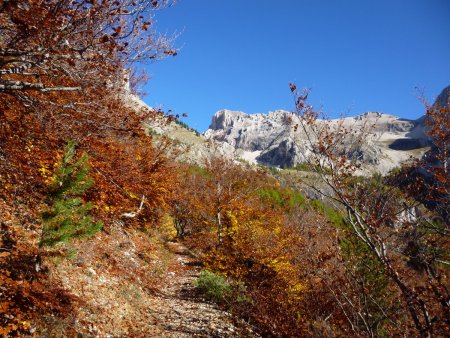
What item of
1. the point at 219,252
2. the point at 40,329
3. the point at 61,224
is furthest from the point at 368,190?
the point at 219,252

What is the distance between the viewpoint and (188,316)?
36.5 ft

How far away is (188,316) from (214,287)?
8.23 ft

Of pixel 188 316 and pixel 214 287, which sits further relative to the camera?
pixel 214 287

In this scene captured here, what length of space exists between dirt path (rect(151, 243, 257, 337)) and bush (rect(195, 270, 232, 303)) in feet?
1.22

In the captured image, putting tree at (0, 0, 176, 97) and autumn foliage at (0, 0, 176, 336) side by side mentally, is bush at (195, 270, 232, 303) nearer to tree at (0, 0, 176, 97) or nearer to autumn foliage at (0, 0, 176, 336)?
autumn foliage at (0, 0, 176, 336)

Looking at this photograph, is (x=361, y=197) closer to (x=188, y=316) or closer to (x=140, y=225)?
(x=188, y=316)

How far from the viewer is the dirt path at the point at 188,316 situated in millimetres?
9941

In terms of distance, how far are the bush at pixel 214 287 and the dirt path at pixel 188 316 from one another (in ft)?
1.22

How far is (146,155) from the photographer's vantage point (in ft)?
68.3

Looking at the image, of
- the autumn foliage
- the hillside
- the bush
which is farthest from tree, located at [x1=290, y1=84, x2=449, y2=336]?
the bush

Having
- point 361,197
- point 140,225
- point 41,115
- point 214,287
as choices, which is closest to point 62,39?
point 41,115

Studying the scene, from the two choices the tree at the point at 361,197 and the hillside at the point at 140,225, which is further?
the tree at the point at 361,197

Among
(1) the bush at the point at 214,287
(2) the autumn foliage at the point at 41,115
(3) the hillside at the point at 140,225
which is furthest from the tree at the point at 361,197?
(1) the bush at the point at 214,287

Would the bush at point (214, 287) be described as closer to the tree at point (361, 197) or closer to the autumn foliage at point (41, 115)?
the autumn foliage at point (41, 115)
